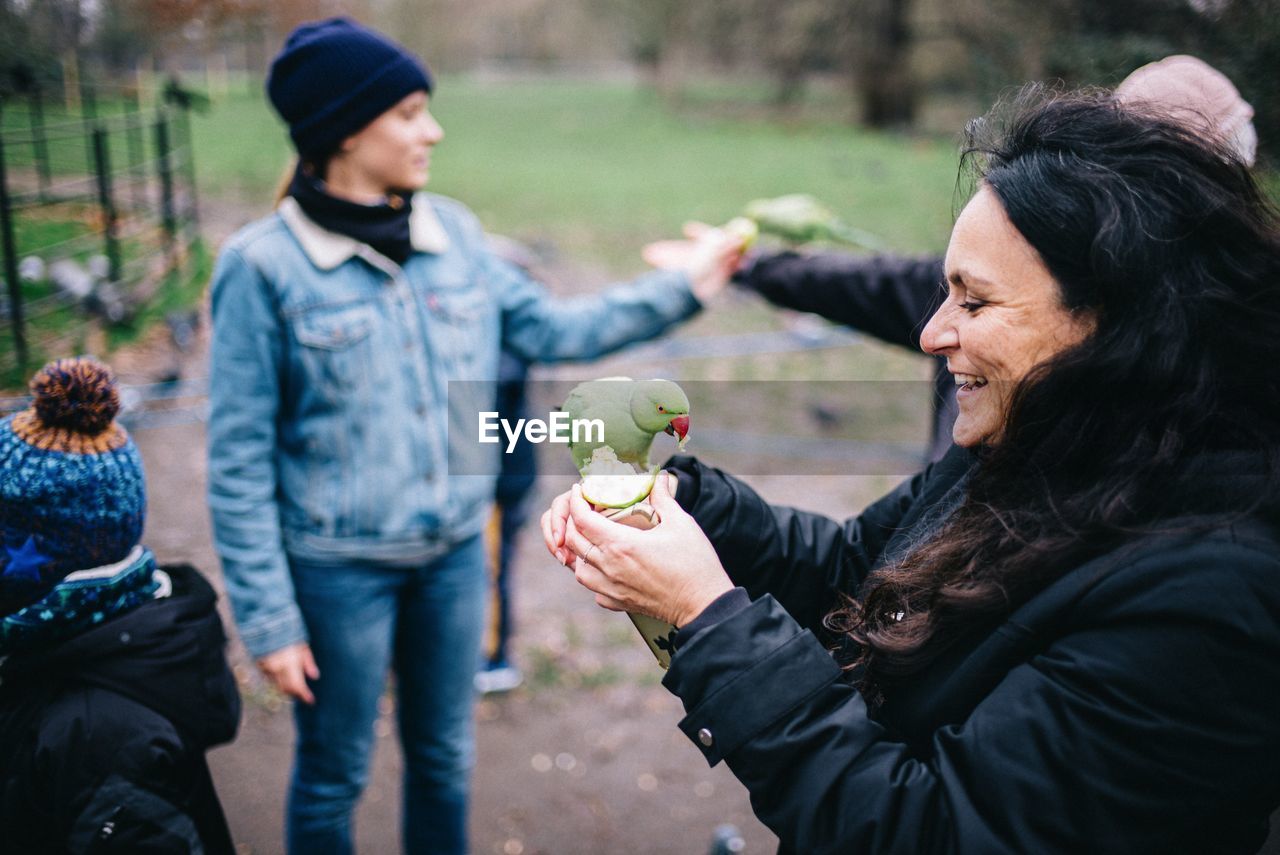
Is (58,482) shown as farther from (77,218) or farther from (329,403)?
(77,218)

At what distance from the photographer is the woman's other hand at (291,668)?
2270mm

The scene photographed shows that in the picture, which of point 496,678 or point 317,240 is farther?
point 496,678

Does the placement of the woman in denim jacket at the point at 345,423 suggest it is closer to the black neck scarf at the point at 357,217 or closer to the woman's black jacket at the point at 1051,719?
the black neck scarf at the point at 357,217

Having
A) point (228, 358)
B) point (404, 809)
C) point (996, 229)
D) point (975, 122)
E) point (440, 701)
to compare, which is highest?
point (975, 122)

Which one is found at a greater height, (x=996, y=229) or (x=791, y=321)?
(x=996, y=229)

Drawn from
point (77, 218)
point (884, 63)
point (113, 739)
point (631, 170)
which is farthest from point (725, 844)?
point (884, 63)

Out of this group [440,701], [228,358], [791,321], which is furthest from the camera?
[791,321]

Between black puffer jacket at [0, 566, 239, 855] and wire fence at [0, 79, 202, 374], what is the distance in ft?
11.8

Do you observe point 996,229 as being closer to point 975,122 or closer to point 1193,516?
point 975,122

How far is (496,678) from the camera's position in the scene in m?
4.10

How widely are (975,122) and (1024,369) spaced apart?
0.55 metres

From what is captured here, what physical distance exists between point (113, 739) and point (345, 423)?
3.11 ft

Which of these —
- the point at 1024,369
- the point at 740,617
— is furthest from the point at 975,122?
the point at 740,617

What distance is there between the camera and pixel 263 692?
3.94 metres
